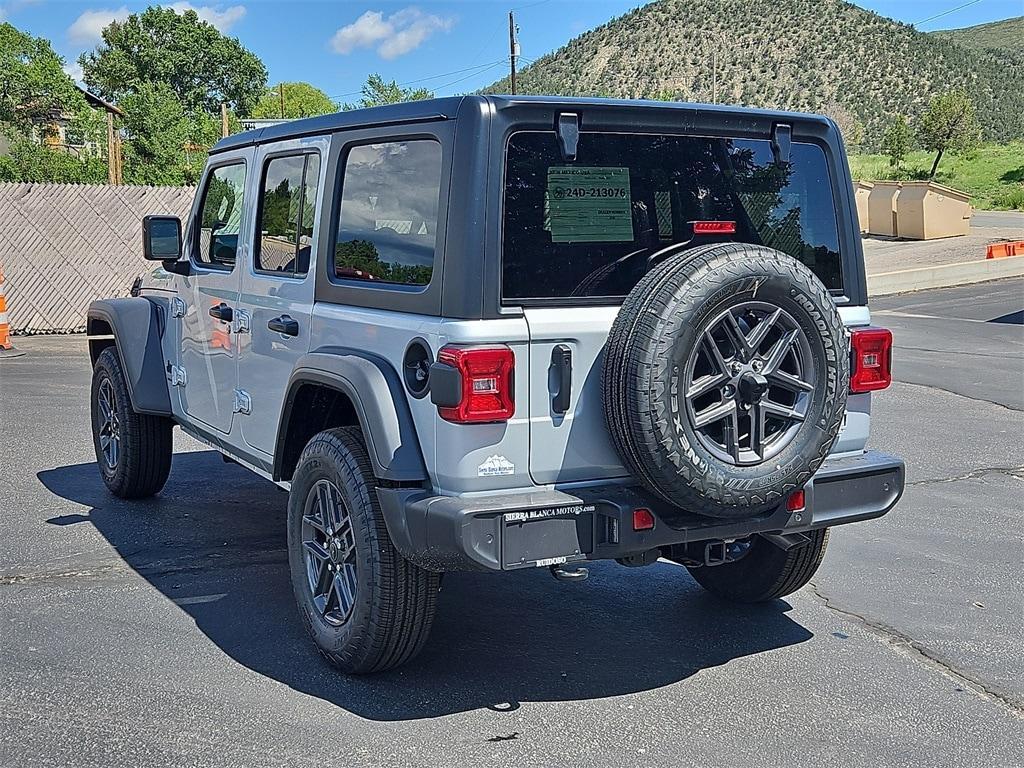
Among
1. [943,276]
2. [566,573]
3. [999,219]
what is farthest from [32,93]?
[566,573]

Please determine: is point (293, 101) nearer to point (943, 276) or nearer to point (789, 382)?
point (943, 276)

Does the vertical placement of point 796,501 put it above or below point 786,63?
below

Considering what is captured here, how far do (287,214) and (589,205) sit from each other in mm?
1575

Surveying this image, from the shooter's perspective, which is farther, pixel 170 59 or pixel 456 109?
pixel 170 59

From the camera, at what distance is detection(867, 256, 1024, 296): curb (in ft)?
70.0

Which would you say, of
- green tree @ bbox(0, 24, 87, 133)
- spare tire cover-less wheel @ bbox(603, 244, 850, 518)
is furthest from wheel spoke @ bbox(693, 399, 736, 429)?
green tree @ bbox(0, 24, 87, 133)

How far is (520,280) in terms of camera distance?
12.6 feet

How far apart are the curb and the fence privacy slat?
1292cm

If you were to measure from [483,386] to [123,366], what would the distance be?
11.4 feet

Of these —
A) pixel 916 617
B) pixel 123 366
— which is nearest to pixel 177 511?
pixel 123 366

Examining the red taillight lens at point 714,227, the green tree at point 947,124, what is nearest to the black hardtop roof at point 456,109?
the red taillight lens at point 714,227

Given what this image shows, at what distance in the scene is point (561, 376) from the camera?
3852mm

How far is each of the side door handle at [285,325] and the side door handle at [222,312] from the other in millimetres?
560

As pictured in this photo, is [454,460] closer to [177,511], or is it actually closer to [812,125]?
[812,125]
